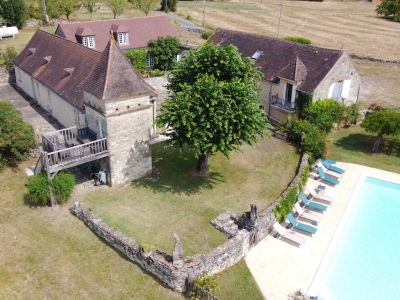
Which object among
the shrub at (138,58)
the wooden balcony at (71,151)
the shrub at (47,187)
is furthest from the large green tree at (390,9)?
the shrub at (47,187)

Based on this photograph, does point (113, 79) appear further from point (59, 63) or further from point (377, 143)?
point (377, 143)

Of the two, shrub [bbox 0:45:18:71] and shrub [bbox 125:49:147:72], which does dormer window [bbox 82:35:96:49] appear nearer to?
shrub [bbox 125:49:147:72]

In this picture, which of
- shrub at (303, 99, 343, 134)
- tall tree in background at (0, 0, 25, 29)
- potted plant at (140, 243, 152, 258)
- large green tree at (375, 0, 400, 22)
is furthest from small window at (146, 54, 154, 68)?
large green tree at (375, 0, 400, 22)

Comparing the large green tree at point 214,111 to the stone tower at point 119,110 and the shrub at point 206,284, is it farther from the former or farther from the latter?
the shrub at point 206,284

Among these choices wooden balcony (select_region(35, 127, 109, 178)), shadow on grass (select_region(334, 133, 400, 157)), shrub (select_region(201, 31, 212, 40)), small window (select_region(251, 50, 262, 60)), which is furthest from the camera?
shrub (select_region(201, 31, 212, 40))

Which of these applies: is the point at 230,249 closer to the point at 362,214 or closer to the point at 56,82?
the point at 362,214

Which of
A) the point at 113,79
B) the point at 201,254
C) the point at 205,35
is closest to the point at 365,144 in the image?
the point at 201,254
